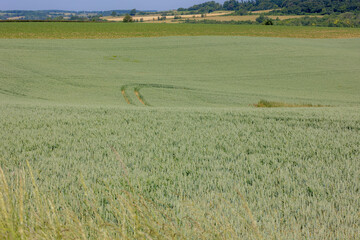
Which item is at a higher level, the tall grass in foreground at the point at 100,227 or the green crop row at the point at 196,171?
the tall grass in foreground at the point at 100,227

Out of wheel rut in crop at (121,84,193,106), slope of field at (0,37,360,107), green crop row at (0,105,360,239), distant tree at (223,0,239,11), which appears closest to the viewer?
green crop row at (0,105,360,239)

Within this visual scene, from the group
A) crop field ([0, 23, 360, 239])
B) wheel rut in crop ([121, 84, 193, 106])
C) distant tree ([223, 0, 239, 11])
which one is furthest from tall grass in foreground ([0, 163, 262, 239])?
distant tree ([223, 0, 239, 11])

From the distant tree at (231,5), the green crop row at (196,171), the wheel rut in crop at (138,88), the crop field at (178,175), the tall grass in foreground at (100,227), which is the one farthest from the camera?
the distant tree at (231,5)

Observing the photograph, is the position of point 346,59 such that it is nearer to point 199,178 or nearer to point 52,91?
point 52,91

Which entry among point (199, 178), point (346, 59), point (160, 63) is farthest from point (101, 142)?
point (346, 59)

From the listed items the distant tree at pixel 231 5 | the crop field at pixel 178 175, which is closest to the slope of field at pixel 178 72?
the crop field at pixel 178 175

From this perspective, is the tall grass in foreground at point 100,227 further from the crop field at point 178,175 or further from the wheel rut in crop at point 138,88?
the wheel rut in crop at point 138,88

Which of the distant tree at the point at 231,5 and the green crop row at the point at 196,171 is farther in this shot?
the distant tree at the point at 231,5

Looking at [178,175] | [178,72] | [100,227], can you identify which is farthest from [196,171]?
[178,72]

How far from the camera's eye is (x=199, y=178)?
267 centimetres

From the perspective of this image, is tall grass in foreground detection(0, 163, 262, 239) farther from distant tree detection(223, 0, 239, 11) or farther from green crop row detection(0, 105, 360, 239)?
distant tree detection(223, 0, 239, 11)

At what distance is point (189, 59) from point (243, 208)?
24557 mm

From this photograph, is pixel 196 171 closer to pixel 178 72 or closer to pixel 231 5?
pixel 178 72

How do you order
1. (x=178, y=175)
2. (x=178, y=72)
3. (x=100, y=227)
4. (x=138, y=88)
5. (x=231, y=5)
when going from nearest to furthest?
(x=100, y=227) < (x=178, y=175) < (x=138, y=88) < (x=178, y=72) < (x=231, y=5)
